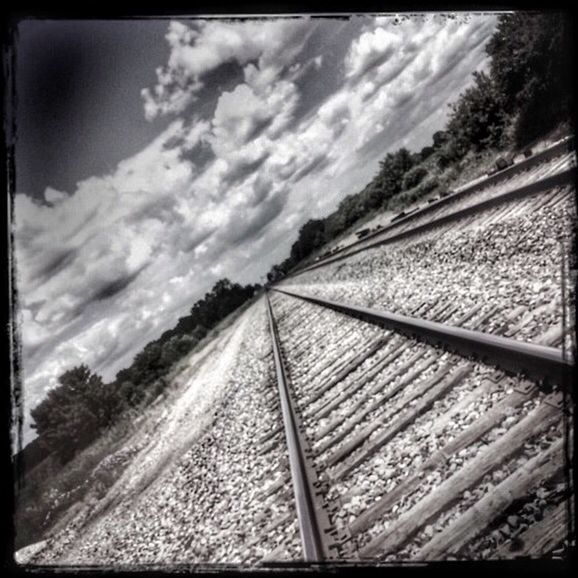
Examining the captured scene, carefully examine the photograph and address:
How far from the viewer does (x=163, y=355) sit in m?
38.5

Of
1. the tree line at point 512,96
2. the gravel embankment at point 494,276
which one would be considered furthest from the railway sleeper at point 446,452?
the tree line at point 512,96

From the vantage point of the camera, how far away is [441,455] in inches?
110

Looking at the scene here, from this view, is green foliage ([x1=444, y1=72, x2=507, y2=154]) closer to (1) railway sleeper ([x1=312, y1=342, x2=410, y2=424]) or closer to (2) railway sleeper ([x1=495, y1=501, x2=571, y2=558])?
(1) railway sleeper ([x1=312, y1=342, x2=410, y2=424])

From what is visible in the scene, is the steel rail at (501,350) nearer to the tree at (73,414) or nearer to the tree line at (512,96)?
the tree line at (512,96)

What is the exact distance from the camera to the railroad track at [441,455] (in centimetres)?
219

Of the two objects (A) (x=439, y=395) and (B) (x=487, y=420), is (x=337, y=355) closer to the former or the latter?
(A) (x=439, y=395)

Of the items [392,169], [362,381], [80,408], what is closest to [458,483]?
[362,381]

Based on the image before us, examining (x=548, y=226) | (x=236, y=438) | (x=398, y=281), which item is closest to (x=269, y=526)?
(x=236, y=438)

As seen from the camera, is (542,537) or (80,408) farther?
(80,408)

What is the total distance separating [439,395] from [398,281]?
471 cm

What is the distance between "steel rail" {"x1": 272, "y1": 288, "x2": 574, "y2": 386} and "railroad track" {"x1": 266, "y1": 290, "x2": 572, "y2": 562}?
0.01 m

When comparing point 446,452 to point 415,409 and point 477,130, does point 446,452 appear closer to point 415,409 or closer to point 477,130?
point 415,409

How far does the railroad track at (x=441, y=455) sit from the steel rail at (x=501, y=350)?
0.01 metres

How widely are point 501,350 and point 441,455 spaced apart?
0.95 m
